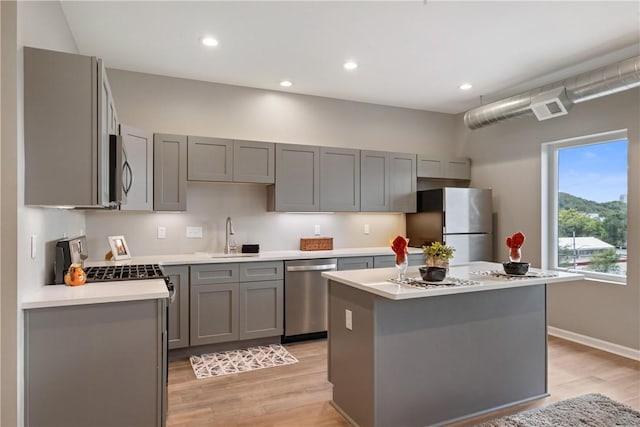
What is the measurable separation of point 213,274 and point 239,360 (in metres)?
0.85

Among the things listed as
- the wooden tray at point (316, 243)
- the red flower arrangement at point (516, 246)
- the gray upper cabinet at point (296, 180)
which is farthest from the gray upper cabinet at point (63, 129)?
the red flower arrangement at point (516, 246)

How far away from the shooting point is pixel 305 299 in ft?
13.5

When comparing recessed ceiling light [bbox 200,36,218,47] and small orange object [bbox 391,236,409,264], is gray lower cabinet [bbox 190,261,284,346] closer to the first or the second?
small orange object [bbox 391,236,409,264]

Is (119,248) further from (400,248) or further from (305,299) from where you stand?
(400,248)

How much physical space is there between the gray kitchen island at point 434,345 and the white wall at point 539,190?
150 cm

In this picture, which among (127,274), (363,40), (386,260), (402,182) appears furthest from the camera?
(402,182)

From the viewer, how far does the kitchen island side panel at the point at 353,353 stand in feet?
7.63

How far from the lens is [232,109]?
14.4 ft

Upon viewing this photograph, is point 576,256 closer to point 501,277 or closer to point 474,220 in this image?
point 474,220

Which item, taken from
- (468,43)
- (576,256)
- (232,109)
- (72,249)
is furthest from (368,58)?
(576,256)

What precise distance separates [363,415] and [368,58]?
3.01m

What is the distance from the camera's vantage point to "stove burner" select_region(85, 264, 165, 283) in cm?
257

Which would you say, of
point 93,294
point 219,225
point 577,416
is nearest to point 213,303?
point 219,225

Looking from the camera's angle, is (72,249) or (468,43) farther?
(468,43)
